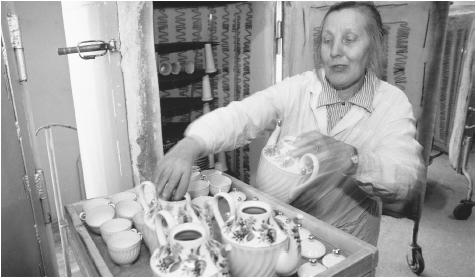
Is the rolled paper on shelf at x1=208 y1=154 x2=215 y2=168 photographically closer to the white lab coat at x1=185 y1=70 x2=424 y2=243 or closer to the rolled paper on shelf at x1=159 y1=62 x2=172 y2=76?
the rolled paper on shelf at x1=159 y1=62 x2=172 y2=76

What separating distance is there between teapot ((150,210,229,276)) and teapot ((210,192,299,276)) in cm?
5

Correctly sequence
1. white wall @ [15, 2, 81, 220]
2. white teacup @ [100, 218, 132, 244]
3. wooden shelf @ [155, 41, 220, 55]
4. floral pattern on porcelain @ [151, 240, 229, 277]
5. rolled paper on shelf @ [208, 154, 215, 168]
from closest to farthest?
floral pattern on porcelain @ [151, 240, 229, 277], white teacup @ [100, 218, 132, 244], white wall @ [15, 2, 81, 220], wooden shelf @ [155, 41, 220, 55], rolled paper on shelf @ [208, 154, 215, 168]

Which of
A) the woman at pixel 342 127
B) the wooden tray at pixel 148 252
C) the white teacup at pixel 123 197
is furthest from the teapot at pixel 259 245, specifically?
the white teacup at pixel 123 197

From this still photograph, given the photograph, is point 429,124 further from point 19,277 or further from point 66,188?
point 66,188

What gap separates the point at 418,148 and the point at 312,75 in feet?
2.06

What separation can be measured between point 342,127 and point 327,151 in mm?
362

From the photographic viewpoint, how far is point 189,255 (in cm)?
86

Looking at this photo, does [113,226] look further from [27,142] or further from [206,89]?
[206,89]

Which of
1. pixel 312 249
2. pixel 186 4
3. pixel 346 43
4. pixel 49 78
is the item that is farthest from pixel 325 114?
pixel 49 78

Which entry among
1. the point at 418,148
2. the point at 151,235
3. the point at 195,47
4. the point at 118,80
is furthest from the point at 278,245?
the point at 195,47

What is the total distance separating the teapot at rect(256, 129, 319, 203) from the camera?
1.25 m

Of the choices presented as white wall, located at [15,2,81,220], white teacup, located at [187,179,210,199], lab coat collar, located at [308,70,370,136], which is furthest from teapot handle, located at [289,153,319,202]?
white wall, located at [15,2,81,220]

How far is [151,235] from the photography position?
108 cm

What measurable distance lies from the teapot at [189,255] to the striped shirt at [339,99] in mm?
967
